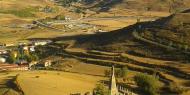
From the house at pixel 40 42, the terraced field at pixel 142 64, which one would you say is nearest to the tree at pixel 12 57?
the terraced field at pixel 142 64

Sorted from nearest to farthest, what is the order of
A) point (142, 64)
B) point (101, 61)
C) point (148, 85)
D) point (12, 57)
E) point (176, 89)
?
point (148, 85) → point (176, 89) → point (142, 64) → point (101, 61) → point (12, 57)

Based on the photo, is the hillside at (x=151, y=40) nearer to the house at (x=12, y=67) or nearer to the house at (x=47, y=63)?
the house at (x=47, y=63)

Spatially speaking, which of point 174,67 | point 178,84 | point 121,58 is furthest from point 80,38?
point 178,84

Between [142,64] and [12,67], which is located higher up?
[142,64]

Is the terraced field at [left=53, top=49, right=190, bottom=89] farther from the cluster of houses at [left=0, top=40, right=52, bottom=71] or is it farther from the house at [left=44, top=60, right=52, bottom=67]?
the cluster of houses at [left=0, top=40, right=52, bottom=71]

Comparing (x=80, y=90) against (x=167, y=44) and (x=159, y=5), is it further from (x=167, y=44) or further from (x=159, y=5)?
(x=159, y=5)

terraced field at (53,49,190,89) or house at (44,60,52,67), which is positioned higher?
terraced field at (53,49,190,89)

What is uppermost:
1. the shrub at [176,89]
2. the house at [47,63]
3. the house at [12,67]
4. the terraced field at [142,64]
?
the terraced field at [142,64]

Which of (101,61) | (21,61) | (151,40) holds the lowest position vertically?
(21,61)

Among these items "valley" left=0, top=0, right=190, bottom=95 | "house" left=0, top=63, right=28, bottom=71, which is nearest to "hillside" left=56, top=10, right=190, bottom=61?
"valley" left=0, top=0, right=190, bottom=95

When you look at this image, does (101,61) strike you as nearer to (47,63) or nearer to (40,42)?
(47,63)

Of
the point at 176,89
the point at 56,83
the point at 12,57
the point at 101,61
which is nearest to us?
the point at 176,89

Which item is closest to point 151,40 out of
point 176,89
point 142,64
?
point 142,64
